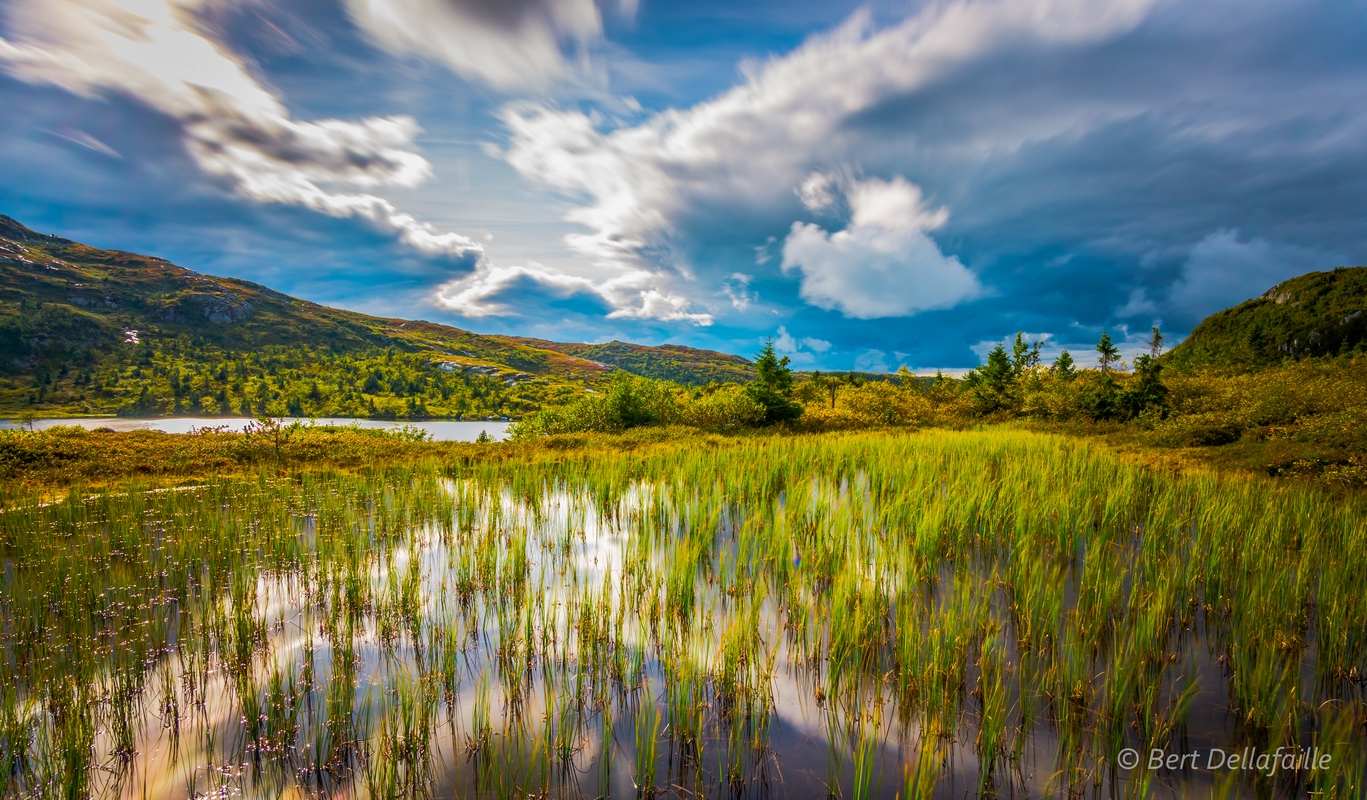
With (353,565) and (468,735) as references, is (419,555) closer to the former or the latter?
(353,565)

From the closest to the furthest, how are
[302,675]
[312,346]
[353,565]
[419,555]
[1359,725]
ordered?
[1359,725], [302,675], [353,565], [419,555], [312,346]

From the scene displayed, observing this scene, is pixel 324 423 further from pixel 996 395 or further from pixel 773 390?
pixel 996 395

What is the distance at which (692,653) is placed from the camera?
14.6ft

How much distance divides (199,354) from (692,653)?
17745 cm

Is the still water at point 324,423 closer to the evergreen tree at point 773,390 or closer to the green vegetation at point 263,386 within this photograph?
the green vegetation at point 263,386

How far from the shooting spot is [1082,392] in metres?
26.4

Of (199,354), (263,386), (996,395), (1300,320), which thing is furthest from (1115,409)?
(199,354)

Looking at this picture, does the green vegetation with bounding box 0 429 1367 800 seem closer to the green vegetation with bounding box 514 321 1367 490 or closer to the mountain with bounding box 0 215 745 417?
the green vegetation with bounding box 514 321 1367 490

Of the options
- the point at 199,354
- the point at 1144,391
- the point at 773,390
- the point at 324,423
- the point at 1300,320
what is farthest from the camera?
the point at 199,354

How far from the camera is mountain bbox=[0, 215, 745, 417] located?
91.7m

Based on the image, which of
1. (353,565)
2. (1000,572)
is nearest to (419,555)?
(353,565)

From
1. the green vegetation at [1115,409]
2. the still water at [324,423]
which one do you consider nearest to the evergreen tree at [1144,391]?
the green vegetation at [1115,409]

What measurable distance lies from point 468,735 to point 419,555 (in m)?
3.60

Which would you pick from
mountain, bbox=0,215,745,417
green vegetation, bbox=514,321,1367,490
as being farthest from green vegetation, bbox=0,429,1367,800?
mountain, bbox=0,215,745,417
